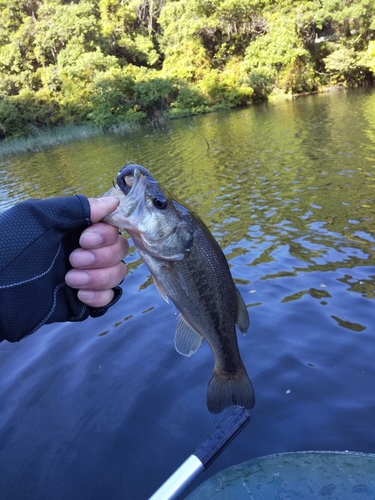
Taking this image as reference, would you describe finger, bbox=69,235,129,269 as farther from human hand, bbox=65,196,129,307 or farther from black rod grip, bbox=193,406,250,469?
black rod grip, bbox=193,406,250,469

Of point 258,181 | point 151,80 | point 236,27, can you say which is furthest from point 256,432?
point 236,27

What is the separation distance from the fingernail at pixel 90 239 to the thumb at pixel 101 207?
0.23 feet

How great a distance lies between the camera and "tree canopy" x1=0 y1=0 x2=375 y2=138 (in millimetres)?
40031

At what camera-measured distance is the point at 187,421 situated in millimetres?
4012

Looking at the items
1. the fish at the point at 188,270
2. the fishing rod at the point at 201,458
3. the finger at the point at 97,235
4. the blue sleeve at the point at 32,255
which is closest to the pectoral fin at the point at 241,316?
the fish at the point at 188,270

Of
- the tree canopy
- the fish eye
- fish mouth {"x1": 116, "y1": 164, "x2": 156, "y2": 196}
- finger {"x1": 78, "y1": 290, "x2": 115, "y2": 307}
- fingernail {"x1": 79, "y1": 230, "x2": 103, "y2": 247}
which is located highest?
the tree canopy

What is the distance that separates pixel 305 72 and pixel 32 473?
146ft

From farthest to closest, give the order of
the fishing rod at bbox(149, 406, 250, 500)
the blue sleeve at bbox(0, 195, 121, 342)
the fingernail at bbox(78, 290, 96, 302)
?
the fingernail at bbox(78, 290, 96, 302)
the blue sleeve at bbox(0, 195, 121, 342)
the fishing rod at bbox(149, 406, 250, 500)

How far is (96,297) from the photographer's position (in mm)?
2182

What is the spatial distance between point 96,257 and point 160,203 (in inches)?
16.9

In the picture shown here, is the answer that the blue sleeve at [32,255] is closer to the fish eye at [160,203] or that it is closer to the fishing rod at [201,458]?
the fish eye at [160,203]

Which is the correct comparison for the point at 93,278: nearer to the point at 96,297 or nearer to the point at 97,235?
the point at 96,297

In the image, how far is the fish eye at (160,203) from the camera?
1.98m


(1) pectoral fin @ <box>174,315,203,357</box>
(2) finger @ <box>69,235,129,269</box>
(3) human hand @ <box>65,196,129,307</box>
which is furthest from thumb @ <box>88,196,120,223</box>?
(1) pectoral fin @ <box>174,315,203,357</box>
